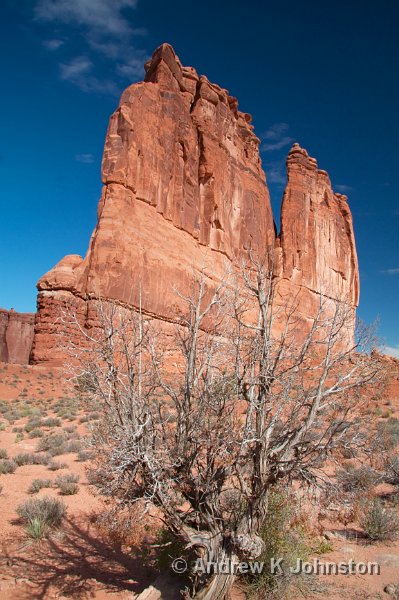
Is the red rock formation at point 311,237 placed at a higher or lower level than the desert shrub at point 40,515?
higher

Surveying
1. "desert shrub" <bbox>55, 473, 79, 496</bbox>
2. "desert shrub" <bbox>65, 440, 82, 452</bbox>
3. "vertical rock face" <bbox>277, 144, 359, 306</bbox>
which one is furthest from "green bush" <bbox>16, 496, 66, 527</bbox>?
"vertical rock face" <bbox>277, 144, 359, 306</bbox>

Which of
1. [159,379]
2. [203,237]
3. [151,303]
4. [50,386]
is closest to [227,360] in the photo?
[159,379]

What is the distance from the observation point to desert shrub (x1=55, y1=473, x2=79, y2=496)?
8016 mm

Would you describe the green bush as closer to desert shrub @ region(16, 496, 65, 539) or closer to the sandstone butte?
desert shrub @ region(16, 496, 65, 539)

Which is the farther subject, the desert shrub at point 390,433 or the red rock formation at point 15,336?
the red rock formation at point 15,336

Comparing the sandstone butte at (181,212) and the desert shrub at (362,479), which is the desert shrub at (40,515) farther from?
the sandstone butte at (181,212)

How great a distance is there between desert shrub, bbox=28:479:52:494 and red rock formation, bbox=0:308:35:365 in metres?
48.9

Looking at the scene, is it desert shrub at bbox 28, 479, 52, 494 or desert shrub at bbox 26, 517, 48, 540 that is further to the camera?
desert shrub at bbox 28, 479, 52, 494

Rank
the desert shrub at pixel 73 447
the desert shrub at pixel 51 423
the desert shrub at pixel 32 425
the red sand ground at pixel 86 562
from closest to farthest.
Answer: the red sand ground at pixel 86 562
the desert shrub at pixel 73 447
the desert shrub at pixel 32 425
the desert shrub at pixel 51 423

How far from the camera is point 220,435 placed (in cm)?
438

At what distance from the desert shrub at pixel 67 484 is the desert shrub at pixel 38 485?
176mm

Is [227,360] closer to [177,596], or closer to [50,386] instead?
[177,596]

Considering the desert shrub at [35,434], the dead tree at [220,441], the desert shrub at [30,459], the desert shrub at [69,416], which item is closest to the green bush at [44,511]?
the dead tree at [220,441]

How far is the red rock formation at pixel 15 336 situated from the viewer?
5384 cm
